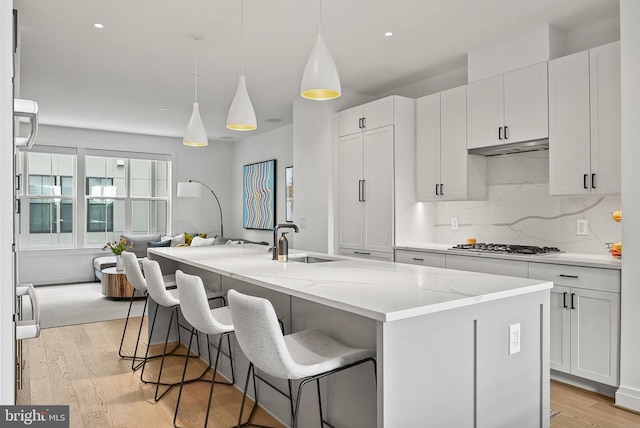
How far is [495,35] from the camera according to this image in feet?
11.8

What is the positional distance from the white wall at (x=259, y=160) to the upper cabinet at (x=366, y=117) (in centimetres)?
162

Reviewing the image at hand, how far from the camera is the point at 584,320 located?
9.86 ft

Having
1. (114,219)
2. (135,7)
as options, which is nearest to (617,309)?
(135,7)

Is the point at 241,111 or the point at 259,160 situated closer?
the point at 241,111

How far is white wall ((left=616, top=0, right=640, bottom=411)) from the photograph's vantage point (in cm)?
272

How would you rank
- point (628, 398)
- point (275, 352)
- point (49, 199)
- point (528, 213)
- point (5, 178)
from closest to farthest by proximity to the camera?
point (5, 178), point (275, 352), point (628, 398), point (528, 213), point (49, 199)

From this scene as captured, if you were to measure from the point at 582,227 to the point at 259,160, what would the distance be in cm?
565

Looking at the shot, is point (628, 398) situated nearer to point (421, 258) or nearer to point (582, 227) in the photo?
point (582, 227)

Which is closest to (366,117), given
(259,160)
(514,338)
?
(514,338)

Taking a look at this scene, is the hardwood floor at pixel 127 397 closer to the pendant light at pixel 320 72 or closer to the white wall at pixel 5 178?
the pendant light at pixel 320 72

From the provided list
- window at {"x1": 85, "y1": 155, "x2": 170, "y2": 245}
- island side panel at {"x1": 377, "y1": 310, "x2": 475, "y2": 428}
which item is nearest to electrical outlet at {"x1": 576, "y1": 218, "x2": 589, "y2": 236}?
island side panel at {"x1": 377, "y1": 310, "x2": 475, "y2": 428}

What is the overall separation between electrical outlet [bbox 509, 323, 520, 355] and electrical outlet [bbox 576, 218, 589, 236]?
76.0 inches

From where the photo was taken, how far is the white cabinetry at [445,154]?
13.2 ft

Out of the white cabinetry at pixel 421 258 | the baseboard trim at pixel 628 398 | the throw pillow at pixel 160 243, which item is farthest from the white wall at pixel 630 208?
the throw pillow at pixel 160 243
